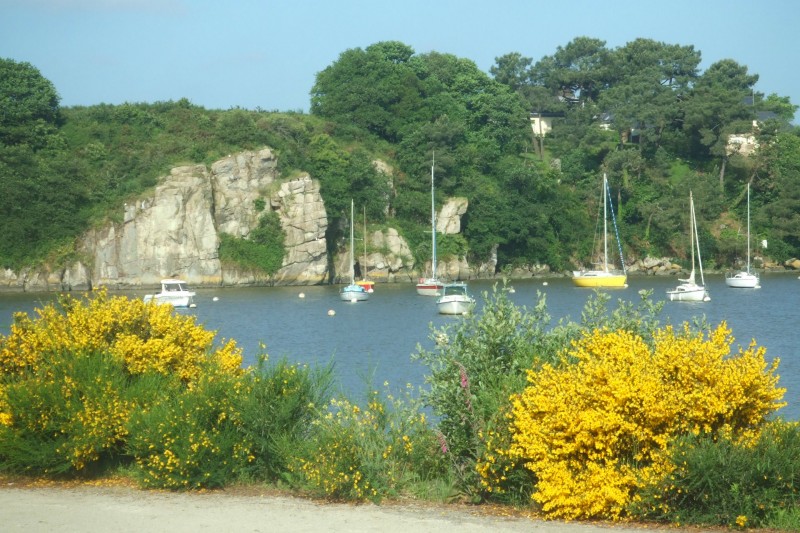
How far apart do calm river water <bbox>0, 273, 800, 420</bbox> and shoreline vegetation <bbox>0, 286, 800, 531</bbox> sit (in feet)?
31.8

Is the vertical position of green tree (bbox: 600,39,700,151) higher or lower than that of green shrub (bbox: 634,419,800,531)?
higher

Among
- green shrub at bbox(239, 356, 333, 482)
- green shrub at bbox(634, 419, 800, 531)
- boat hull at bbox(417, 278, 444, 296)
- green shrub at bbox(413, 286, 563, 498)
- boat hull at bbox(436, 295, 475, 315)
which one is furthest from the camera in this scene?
boat hull at bbox(417, 278, 444, 296)

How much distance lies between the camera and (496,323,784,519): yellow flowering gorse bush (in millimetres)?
9633

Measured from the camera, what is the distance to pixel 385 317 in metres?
53.6

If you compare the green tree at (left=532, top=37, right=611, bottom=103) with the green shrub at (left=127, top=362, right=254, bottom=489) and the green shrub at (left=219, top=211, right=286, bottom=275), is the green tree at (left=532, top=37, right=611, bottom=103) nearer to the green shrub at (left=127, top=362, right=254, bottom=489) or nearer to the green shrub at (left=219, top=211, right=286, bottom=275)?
the green shrub at (left=219, top=211, right=286, bottom=275)

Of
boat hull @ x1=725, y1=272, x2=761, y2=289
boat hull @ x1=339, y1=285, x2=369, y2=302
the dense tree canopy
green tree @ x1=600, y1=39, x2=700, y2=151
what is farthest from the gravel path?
green tree @ x1=600, y1=39, x2=700, y2=151

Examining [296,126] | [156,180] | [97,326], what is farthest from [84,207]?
[97,326]

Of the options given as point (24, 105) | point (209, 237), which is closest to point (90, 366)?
point (209, 237)

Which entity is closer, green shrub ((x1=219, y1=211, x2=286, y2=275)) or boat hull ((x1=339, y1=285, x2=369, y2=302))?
boat hull ((x1=339, y1=285, x2=369, y2=302))

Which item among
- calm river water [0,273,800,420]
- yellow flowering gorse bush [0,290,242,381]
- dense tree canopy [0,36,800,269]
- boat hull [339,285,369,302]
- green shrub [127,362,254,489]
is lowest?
calm river water [0,273,800,420]

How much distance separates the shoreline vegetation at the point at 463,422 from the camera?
959cm

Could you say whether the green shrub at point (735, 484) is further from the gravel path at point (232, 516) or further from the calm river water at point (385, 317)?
the calm river water at point (385, 317)

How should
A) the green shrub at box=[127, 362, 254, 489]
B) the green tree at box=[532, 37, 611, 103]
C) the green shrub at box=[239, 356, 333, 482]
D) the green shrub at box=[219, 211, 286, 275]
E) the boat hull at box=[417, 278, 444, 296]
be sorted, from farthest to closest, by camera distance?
the green tree at box=[532, 37, 611, 103] → the green shrub at box=[219, 211, 286, 275] → the boat hull at box=[417, 278, 444, 296] → the green shrub at box=[239, 356, 333, 482] → the green shrub at box=[127, 362, 254, 489]

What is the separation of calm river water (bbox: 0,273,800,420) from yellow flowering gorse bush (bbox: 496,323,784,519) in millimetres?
10677
